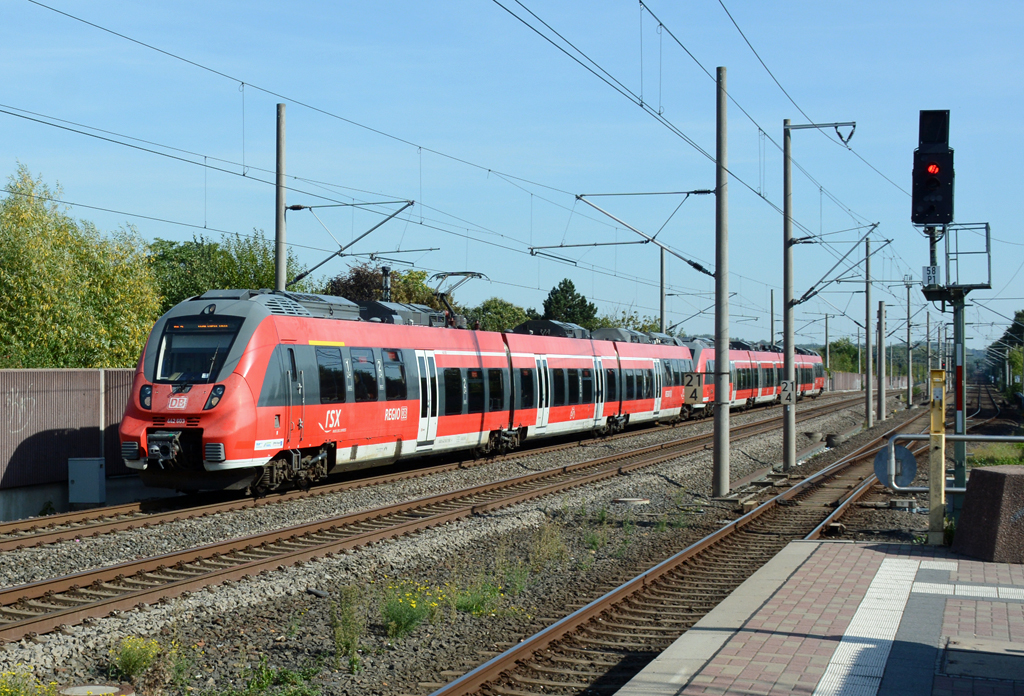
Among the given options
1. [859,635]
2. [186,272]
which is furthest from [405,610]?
[186,272]

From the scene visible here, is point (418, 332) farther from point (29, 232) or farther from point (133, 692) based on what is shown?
point (29, 232)

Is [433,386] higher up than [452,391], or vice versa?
[433,386]

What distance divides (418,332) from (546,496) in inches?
202

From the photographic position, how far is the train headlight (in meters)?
14.8

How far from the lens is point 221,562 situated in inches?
433

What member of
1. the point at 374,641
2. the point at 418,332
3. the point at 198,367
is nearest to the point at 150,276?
the point at 418,332

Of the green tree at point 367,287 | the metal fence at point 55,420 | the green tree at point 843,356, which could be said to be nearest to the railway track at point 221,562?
the metal fence at point 55,420

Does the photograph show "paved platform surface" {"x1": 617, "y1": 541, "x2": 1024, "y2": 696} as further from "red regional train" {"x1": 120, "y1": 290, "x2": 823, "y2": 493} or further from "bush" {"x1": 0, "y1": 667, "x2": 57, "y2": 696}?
"red regional train" {"x1": 120, "y1": 290, "x2": 823, "y2": 493}

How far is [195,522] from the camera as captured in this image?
537 inches

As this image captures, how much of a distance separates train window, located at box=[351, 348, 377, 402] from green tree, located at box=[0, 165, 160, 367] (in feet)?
38.4

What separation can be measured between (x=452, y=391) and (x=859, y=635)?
14974 millimetres

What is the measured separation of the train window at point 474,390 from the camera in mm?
22688

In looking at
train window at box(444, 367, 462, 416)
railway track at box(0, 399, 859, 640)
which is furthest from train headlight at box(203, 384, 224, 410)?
train window at box(444, 367, 462, 416)

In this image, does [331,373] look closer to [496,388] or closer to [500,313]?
[496,388]
